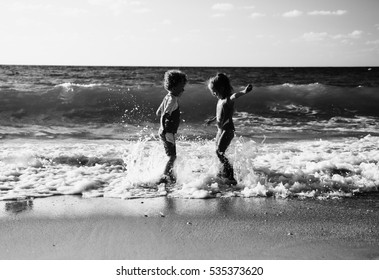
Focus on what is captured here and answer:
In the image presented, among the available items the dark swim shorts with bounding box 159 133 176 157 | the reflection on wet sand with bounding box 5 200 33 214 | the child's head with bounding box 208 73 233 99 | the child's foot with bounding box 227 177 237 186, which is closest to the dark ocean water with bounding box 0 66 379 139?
the dark swim shorts with bounding box 159 133 176 157

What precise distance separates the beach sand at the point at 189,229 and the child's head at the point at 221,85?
151 cm

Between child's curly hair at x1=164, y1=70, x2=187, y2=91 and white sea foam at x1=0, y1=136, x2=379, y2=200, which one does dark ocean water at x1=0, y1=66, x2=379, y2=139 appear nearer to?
white sea foam at x1=0, y1=136, x2=379, y2=200

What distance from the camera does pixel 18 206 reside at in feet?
13.5

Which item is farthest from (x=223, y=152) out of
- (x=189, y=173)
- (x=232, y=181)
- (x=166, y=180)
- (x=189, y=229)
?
(x=189, y=229)

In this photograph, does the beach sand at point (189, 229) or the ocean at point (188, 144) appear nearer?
the beach sand at point (189, 229)

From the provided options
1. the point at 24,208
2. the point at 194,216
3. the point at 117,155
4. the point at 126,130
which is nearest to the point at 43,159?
the point at 117,155

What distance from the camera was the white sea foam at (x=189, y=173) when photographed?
15.1ft

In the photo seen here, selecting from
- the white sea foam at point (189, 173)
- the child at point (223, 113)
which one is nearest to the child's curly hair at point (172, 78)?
the child at point (223, 113)

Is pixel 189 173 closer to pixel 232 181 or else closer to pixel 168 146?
pixel 168 146

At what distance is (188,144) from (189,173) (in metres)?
2.78

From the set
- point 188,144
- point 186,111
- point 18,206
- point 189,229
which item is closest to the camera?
point 189,229

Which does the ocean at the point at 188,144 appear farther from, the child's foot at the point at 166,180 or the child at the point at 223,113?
the child at the point at 223,113

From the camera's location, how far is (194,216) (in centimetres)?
386
